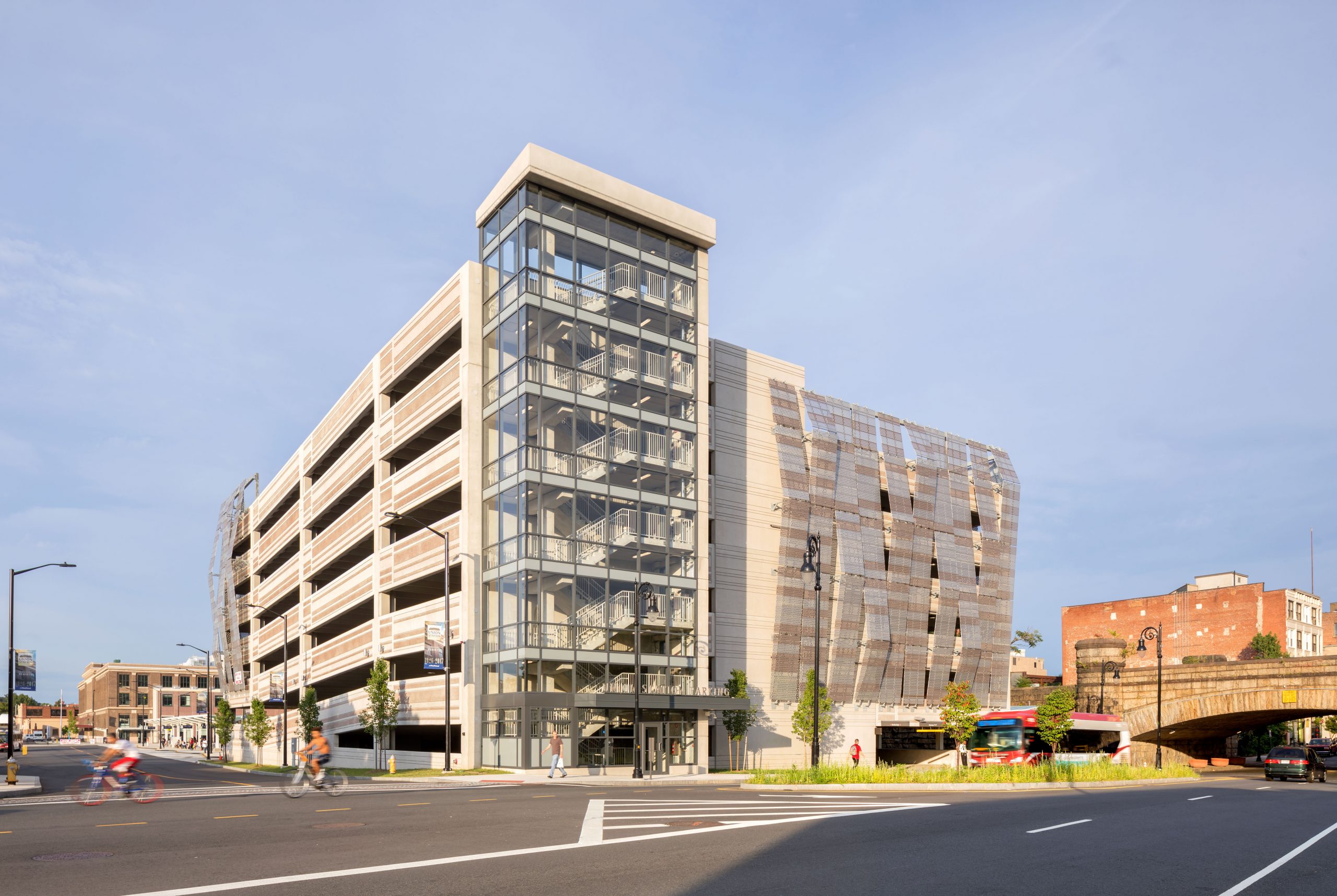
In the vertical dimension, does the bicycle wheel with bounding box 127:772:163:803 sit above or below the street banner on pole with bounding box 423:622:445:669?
below

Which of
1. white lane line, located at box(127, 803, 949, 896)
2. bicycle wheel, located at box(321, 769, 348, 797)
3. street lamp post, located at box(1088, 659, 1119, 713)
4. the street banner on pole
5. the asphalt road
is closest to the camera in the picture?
white lane line, located at box(127, 803, 949, 896)

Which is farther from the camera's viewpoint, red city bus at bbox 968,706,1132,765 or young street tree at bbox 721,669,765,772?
young street tree at bbox 721,669,765,772

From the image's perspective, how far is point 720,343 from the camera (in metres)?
65.2

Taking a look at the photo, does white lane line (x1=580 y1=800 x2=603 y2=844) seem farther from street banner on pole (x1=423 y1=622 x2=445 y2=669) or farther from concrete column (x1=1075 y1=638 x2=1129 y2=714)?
concrete column (x1=1075 y1=638 x2=1129 y2=714)

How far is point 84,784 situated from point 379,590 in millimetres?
37803

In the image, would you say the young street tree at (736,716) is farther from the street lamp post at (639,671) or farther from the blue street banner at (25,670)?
the blue street banner at (25,670)

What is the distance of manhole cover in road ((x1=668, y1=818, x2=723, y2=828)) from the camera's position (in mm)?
18859

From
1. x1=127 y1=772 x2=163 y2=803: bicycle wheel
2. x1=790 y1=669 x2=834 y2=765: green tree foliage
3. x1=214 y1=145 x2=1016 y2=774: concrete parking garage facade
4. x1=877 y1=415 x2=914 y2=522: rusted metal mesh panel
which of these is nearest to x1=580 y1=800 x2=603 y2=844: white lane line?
x1=127 y1=772 x2=163 y2=803: bicycle wheel

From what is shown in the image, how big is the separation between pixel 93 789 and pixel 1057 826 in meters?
23.0

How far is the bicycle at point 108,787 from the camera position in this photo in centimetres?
2648

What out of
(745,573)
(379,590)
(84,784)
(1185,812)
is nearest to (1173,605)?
(745,573)

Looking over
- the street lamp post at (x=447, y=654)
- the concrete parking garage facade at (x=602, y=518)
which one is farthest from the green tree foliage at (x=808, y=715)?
the street lamp post at (x=447, y=654)

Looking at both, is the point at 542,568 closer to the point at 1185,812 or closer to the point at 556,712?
the point at 556,712

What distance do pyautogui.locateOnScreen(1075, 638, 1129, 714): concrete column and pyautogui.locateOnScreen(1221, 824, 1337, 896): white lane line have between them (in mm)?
56054
